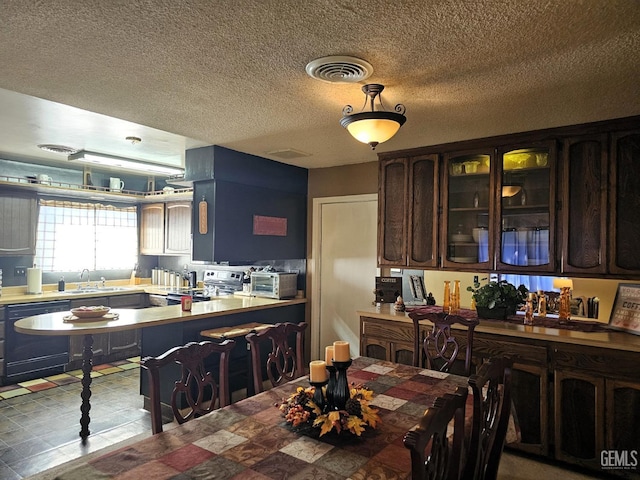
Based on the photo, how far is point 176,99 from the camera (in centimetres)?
258

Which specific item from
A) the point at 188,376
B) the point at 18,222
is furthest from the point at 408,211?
the point at 18,222

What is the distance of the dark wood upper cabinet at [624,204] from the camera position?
9.29 feet

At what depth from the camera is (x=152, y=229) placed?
20.5 ft

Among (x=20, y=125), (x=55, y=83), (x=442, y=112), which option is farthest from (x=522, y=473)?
(x=20, y=125)

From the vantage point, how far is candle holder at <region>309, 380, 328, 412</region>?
1.71 meters

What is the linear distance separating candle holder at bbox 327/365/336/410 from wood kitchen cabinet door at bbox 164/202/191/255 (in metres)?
4.37

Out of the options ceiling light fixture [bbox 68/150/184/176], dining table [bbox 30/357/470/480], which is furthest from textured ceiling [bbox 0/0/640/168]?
dining table [bbox 30/357/470/480]

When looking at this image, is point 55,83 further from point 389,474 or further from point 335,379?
point 389,474

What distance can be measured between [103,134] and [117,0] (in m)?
2.57

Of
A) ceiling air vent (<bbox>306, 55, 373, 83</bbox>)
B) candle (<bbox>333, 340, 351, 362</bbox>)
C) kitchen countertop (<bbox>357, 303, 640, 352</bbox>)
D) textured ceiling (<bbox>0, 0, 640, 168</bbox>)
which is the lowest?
kitchen countertop (<bbox>357, 303, 640, 352</bbox>)

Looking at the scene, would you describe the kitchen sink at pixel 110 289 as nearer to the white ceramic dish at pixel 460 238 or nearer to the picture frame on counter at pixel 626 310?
the white ceramic dish at pixel 460 238

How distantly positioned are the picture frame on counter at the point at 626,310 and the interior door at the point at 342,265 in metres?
2.10

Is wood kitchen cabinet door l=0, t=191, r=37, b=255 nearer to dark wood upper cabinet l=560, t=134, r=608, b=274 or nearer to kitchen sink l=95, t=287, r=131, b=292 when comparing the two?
kitchen sink l=95, t=287, r=131, b=292

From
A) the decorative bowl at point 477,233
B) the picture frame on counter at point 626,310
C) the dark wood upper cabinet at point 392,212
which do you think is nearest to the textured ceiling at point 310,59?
the dark wood upper cabinet at point 392,212
